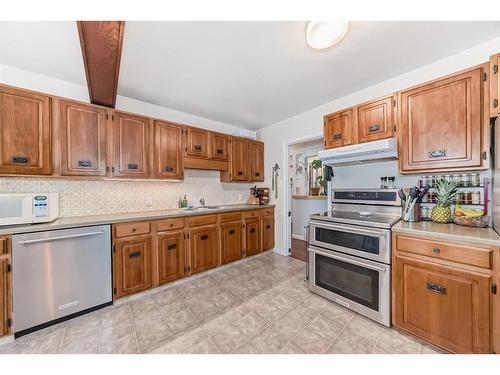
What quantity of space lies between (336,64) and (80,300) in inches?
134

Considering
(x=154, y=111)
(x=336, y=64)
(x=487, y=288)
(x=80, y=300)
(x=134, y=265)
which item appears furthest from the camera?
(x=154, y=111)

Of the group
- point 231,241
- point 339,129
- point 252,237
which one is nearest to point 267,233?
point 252,237

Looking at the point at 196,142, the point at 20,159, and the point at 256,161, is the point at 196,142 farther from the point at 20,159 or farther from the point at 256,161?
the point at 20,159

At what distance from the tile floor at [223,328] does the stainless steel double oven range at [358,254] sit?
0.15m

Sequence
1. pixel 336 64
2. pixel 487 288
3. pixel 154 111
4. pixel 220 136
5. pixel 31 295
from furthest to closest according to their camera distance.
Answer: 1. pixel 220 136
2. pixel 154 111
3. pixel 336 64
4. pixel 31 295
5. pixel 487 288

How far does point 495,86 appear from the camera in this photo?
4.60ft

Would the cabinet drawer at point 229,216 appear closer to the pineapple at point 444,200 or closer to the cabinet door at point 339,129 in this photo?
the cabinet door at point 339,129

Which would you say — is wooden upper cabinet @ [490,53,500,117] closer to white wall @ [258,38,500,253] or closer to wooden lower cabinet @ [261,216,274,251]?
white wall @ [258,38,500,253]

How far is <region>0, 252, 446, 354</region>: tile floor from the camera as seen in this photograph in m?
1.47

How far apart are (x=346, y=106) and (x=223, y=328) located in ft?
9.73
